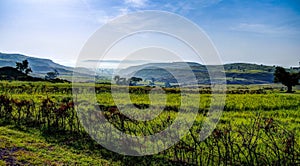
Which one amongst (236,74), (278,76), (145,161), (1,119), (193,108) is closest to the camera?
(145,161)

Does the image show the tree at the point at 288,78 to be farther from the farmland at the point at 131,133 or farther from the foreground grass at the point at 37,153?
the foreground grass at the point at 37,153

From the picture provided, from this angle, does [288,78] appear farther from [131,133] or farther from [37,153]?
[37,153]

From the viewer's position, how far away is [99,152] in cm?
841

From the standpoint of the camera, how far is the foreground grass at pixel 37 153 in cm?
737

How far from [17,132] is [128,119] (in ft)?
14.0

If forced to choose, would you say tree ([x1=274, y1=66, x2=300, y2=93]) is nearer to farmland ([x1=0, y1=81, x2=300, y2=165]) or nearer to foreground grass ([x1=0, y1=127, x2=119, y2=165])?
farmland ([x1=0, y1=81, x2=300, y2=165])

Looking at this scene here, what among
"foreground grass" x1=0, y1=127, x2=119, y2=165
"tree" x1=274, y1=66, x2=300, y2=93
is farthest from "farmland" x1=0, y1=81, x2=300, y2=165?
"tree" x1=274, y1=66, x2=300, y2=93

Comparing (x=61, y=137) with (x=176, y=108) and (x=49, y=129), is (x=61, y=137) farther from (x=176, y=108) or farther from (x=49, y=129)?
(x=176, y=108)

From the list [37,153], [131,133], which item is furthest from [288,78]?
[37,153]

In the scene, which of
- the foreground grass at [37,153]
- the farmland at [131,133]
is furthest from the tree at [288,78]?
the foreground grass at [37,153]

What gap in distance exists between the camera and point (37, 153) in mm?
7992

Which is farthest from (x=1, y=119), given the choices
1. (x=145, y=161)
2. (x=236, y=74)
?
(x=236, y=74)

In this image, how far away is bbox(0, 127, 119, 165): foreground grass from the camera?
7.37 m

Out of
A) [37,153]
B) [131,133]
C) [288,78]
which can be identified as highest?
[288,78]
